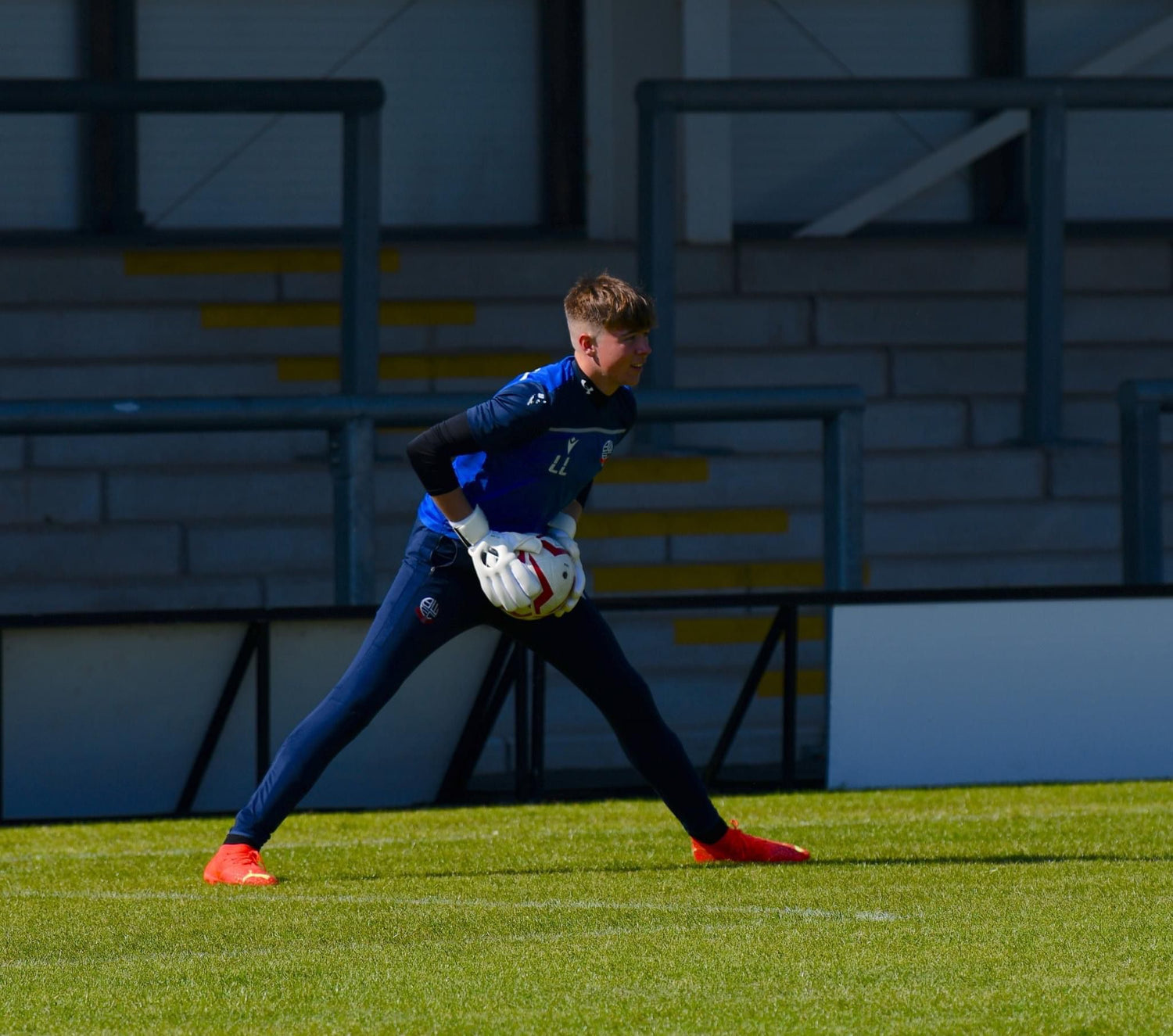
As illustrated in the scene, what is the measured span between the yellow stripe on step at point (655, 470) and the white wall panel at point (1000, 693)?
331 centimetres

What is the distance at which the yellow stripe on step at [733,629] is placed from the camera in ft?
28.0

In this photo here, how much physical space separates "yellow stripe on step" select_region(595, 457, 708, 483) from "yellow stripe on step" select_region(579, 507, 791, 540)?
0.57 feet

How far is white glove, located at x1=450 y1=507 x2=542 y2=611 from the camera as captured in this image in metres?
5.84

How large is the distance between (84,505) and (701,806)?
232 inches

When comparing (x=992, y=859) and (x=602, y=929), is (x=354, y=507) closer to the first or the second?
(x=992, y=859)

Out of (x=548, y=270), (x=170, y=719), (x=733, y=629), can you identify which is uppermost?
(x=548, y=270)

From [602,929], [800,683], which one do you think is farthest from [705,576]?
[602,929]

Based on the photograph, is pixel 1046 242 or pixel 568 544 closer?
pixel 568 544

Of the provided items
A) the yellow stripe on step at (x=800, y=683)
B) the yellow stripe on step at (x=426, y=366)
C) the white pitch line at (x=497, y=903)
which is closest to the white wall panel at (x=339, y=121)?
the yellow stripe on step at (x=426, y=366)

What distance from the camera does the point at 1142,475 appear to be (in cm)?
914

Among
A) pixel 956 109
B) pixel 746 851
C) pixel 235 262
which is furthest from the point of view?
pixel 235 262

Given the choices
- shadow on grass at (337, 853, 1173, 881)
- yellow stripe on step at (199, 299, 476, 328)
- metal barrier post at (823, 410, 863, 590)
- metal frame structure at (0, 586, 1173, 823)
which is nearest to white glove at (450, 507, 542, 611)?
shadow on grass at (337, 853, 1173, 881)

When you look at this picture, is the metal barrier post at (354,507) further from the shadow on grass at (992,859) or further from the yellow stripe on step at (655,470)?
the yellow stripe on step at (655,470)

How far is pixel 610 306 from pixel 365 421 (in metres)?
2.90
